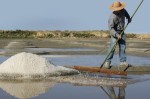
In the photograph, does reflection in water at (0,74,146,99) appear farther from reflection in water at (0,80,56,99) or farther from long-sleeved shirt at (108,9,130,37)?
long-sleeved shirt at (108,9,130,37)

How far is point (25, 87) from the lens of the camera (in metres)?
9.16

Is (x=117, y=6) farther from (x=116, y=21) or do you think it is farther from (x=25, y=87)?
(x=25, y=87)

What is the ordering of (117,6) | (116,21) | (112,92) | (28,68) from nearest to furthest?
(112,92), (28,68), (117,6), (116,21)

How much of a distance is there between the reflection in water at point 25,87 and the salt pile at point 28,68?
0.53m

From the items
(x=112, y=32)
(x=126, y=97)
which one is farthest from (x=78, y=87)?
(x=112, y=32)

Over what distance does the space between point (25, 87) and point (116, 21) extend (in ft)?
13.8

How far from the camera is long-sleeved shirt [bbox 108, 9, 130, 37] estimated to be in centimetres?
1227

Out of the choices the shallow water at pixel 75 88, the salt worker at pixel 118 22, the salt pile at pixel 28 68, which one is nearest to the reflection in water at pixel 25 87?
the shallow water at pixel 75 88

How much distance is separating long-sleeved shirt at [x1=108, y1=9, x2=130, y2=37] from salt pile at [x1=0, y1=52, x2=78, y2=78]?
2074 mm

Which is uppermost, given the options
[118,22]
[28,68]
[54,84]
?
[118,22]

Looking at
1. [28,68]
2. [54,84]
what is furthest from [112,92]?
[28,68]

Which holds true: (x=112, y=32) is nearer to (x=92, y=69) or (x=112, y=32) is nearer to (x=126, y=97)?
(x=92, y=69)

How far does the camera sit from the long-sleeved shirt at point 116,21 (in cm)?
1227

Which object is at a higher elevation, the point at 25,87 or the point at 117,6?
the point at 117,6
